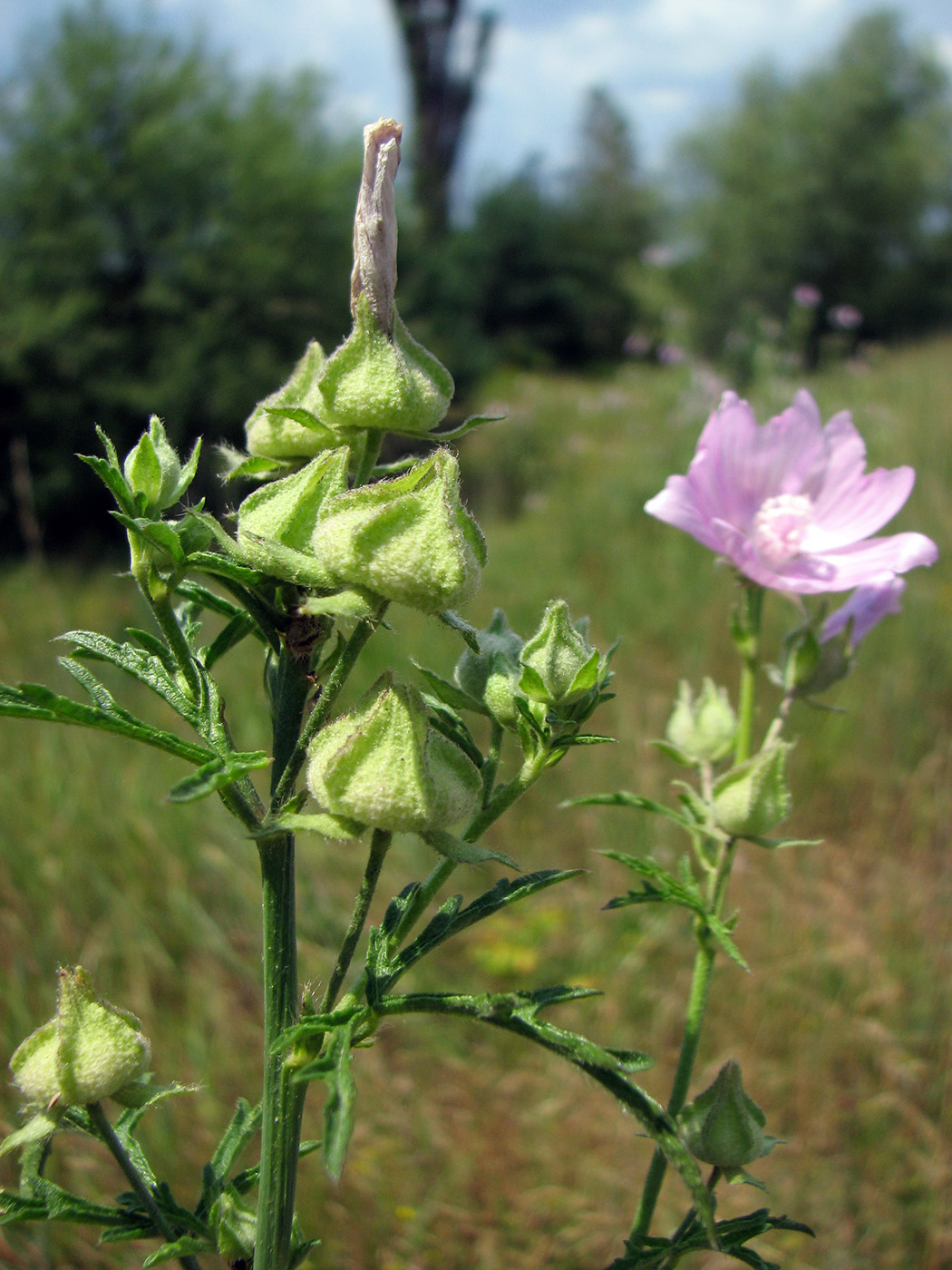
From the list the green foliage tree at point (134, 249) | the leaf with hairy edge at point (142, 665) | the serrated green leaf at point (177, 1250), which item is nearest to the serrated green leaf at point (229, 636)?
the leaf with hairy edge at point (142, 665)

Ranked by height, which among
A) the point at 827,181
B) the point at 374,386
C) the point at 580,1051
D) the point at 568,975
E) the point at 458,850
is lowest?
the point at 568,975

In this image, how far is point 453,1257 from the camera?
7.65 feet

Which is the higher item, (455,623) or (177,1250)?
(455,623)

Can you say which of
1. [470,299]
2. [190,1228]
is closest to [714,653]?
[190,1228]

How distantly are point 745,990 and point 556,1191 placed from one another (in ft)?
3.03

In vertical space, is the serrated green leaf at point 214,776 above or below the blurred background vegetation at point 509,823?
above

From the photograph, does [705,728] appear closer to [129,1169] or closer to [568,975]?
[129,1169]

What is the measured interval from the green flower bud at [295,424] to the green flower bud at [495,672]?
9.6 inches

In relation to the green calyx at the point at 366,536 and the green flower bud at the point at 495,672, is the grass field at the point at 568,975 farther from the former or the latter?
the green calyx at the point at 366,536

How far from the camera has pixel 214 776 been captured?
705 mm

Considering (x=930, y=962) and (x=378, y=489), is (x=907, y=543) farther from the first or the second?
(x=930, y=962)

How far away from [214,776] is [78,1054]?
371mm

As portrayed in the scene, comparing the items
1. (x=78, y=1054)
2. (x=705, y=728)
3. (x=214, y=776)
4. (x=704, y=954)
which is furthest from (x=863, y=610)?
(x=78, y=1054)

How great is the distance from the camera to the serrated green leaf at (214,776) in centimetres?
66
